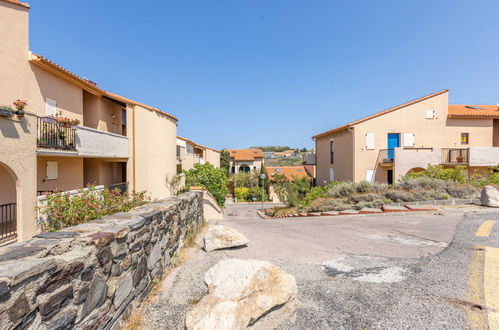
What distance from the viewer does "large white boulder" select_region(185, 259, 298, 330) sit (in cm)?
226

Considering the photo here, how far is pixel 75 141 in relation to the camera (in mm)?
9336

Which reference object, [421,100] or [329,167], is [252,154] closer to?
[329,167]

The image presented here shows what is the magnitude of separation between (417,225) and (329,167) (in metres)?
16.1

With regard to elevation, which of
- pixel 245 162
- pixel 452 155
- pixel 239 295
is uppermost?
pixel 452 155

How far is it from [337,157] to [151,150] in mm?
15000

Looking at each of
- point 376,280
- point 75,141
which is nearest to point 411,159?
point 376,280

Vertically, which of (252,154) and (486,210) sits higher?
(252,154)

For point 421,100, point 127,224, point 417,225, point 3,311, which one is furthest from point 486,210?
point 421,100

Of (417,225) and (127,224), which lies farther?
(417,225)

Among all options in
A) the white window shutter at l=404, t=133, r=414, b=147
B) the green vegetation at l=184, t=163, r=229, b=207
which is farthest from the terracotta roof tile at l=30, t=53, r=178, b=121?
the white window shutter at l=404, t=133, r=414, b=147

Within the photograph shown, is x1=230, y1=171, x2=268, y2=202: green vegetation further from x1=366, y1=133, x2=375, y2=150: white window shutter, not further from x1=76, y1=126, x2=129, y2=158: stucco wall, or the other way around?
Answer: x1=76, y1=126, x2=129, y2=158: stucco wall

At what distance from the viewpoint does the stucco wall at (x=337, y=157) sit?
18.6 m

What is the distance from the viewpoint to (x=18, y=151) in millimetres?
6883

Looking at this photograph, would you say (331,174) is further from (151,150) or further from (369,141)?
(151,150)
